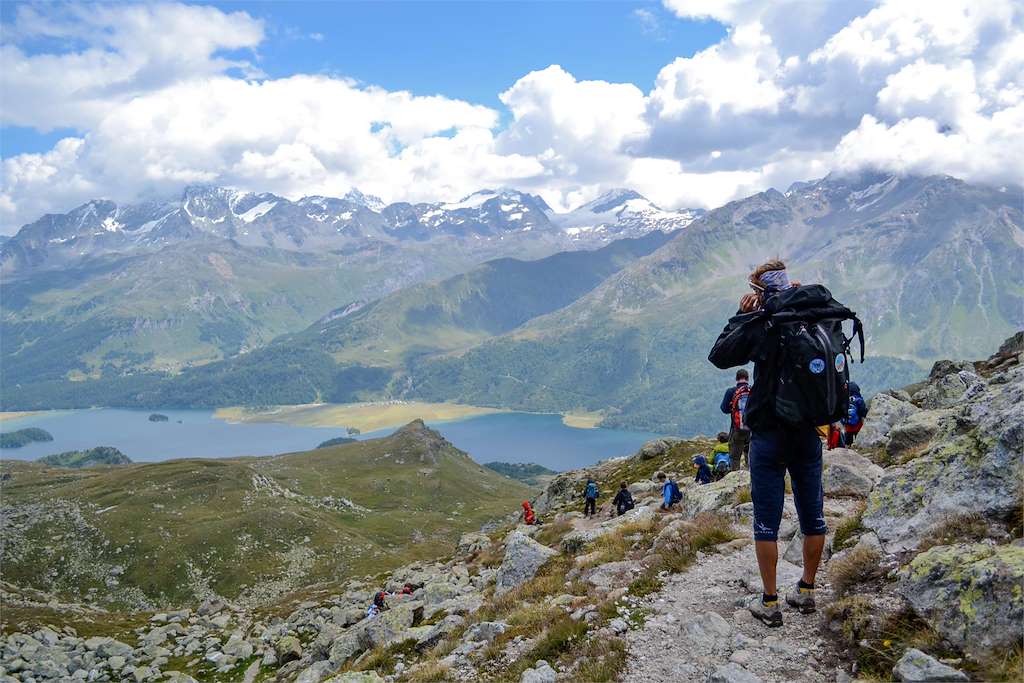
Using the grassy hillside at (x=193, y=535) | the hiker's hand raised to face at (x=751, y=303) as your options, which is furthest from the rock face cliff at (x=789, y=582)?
the grassy hillside at (x=193, y=535)

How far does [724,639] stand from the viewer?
29.4 feet

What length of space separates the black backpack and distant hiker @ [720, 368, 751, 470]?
7291 millimetres

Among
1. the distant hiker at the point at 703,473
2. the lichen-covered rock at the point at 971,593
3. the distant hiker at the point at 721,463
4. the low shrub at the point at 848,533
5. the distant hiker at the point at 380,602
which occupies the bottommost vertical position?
the distant hiker at the point at 380,602

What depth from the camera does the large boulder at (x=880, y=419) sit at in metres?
24.0

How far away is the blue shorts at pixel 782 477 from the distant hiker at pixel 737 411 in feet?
21.1

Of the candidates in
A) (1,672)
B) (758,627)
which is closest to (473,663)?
(758,627)

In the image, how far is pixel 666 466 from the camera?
1726 inches

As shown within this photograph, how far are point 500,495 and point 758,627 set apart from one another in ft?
644

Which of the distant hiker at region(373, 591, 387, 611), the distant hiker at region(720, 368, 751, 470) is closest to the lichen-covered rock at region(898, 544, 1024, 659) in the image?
the distant hiker at region(720, 368, 751, 470)

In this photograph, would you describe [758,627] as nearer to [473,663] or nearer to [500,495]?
[473,663]

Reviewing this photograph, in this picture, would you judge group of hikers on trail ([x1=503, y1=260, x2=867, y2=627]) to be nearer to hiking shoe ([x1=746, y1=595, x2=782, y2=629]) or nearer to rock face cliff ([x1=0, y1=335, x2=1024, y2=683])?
hiking shoe ([x1=746, y1=595, x2=782, y2=629])

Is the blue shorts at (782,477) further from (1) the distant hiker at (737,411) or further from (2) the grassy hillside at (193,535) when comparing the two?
(2) the grassy hillside at (193,535)

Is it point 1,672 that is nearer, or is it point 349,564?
point 1,672

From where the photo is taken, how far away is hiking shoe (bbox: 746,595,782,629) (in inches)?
346
